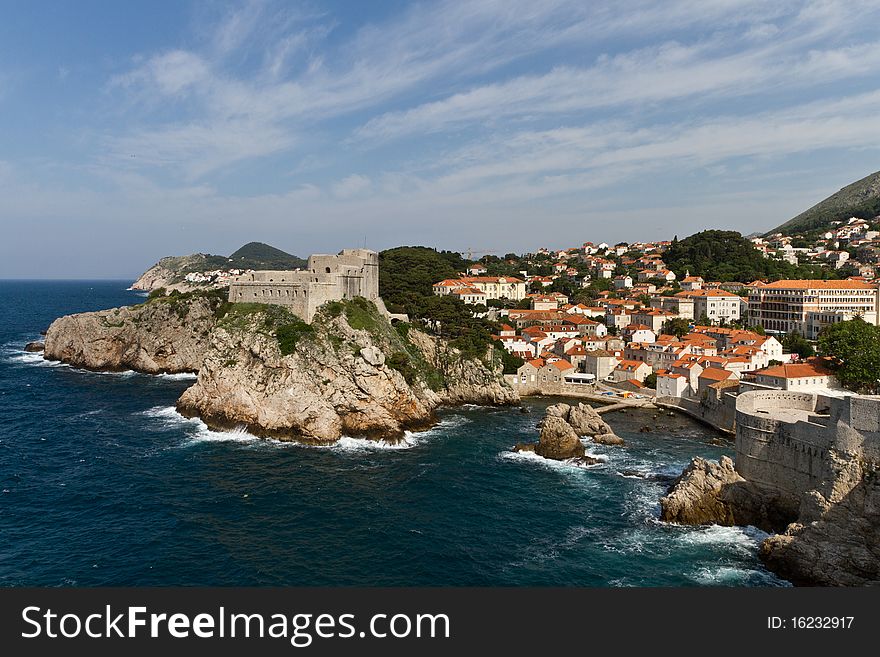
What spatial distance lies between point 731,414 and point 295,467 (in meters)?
31.6

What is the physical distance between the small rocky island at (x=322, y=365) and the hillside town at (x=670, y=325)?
8045 millimetres

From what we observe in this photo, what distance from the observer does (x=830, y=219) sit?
178 meters

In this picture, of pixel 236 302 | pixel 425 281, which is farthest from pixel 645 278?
pixel 236 302

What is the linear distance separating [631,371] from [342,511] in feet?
122

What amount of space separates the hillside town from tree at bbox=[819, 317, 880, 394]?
1083mm

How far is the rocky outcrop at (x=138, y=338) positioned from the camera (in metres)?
65.3

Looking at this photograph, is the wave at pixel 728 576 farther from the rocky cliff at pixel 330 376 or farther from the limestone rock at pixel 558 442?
the rocky cliff at pixel 330 376

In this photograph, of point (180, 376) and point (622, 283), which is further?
point (622, 283)

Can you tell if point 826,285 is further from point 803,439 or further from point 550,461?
point 803,439

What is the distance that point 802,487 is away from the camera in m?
24.8

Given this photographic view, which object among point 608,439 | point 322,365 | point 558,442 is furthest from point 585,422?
point 322,365

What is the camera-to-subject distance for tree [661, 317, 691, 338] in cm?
7044

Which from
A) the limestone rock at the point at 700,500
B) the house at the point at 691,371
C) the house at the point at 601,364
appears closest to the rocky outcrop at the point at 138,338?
the house at the point at 601,364

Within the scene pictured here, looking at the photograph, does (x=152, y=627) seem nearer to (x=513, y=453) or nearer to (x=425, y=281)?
(x=513, y=453)
